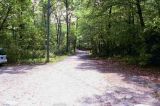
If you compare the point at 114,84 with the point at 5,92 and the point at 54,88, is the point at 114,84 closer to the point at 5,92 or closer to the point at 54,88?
the point at 54,88

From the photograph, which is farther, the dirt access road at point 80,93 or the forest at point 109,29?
the forest at point 109,29

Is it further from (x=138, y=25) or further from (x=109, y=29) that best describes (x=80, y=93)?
(x=109, y=29)

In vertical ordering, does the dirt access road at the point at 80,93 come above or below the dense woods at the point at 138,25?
below

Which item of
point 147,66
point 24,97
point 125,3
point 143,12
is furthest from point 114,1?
point 24,97

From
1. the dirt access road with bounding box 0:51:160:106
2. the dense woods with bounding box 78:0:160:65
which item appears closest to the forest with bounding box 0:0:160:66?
the dense woods with bounding box 78:0:160:65

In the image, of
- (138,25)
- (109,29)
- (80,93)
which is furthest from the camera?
(109,29)

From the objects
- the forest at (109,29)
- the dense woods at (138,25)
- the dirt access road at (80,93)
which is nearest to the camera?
the dirt access road at (80,93)

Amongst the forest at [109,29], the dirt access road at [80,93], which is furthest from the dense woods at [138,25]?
the dirt access road at [80,93]

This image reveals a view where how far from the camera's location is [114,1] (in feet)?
85.5

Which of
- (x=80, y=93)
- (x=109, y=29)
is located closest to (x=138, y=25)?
(x=109, y=29)

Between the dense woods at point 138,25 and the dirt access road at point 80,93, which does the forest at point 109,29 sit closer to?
the dense woods at point 138,25

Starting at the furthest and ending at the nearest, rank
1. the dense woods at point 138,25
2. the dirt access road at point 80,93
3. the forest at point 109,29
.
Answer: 1. the forest at point 109,29
2. the dense woods at point 138,25
3. the dirt access road at point 80,93

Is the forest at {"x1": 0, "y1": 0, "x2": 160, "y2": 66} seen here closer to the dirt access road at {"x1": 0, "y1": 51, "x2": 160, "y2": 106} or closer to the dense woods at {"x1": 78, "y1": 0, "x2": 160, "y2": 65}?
the dense woods at {"x1": 78, "y1": 0, "x2": 160, "y2": 65}

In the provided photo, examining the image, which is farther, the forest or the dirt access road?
the forest
